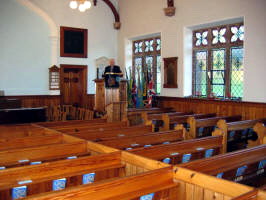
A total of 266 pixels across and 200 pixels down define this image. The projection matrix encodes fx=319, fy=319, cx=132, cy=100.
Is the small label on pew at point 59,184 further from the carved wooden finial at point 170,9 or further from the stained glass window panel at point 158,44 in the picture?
the stained glass window panel at point 158,44

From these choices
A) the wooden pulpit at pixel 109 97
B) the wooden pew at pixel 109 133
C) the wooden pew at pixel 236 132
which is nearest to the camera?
the wooden pew at pixel 109 133

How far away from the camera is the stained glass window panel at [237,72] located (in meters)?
8.40

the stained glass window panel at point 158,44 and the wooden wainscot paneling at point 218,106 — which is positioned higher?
the stained glass window panel at point 158,44

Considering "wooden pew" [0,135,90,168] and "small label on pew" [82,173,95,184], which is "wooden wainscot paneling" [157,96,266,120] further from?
"small label on pew" [82,173,95,184]

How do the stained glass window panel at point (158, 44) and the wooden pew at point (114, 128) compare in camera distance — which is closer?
the wooden pew at point (114, 128)

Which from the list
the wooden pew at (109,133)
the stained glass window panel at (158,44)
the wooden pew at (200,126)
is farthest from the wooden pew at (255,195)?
the stained glass window panel at (158,44)

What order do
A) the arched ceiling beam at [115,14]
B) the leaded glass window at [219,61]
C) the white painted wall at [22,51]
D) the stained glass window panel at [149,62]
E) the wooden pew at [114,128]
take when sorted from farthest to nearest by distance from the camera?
1. the arched ceiling beam at [115,14]
2. the stained glass window panel at [149,62]
3. the white painted wall at [22,51]
4. the leaded glass window at [219,61]
5. the wooden pew at [114,128]

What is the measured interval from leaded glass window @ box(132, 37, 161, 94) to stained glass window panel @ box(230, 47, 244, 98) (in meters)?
2.71

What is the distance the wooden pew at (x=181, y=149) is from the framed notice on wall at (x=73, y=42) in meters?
7.95

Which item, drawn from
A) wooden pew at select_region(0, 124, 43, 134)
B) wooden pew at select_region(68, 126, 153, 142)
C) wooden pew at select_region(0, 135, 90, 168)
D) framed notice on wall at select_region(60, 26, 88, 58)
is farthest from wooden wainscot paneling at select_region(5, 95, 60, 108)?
wooden pew at select_region(0, 135, 90, 168)

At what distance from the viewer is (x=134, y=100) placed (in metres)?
10.2

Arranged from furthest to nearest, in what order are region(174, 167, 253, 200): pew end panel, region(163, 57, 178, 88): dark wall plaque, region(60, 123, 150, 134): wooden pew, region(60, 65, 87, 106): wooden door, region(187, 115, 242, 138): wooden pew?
region(60, 65, 87, 106): wooden door, region(163, 57, 178, 88): dark wall plaque, region(187, 115, 242, 138): wooden pew, region(60, 123, 150, 134): wooden pew, region(174, 167, 253, 200): pew end panel

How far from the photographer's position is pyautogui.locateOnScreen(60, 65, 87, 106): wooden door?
11.3 metres

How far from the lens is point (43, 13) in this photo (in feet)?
34.9
